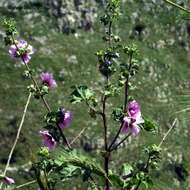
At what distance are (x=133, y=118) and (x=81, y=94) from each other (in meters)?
0.27

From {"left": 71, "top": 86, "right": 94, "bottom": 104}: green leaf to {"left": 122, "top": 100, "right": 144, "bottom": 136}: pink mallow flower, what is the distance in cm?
19

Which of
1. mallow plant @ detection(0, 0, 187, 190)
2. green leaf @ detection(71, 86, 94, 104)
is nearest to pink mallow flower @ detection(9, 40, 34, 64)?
mallow plant @ detection(0, 0, 187, 190)

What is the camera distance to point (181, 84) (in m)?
15.9

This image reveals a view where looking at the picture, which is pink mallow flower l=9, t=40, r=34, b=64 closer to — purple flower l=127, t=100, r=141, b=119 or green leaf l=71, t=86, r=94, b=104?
green leaf l=71, t=86, r=94, b=104

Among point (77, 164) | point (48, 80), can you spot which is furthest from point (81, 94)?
point (77, 164)

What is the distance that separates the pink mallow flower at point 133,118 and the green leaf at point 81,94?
190mm

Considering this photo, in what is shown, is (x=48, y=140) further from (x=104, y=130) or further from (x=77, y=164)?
(x=77, y=164)

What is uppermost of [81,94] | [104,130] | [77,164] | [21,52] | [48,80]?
[21,52]

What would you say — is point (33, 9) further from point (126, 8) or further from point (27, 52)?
point (27, 52)

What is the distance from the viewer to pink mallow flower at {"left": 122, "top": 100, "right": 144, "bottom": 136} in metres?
2.27

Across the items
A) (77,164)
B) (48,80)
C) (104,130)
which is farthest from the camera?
(48,80)

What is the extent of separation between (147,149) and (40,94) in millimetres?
525

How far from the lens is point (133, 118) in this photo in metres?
2.27

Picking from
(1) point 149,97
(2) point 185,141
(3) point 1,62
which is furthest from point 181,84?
(3) point 1,62
